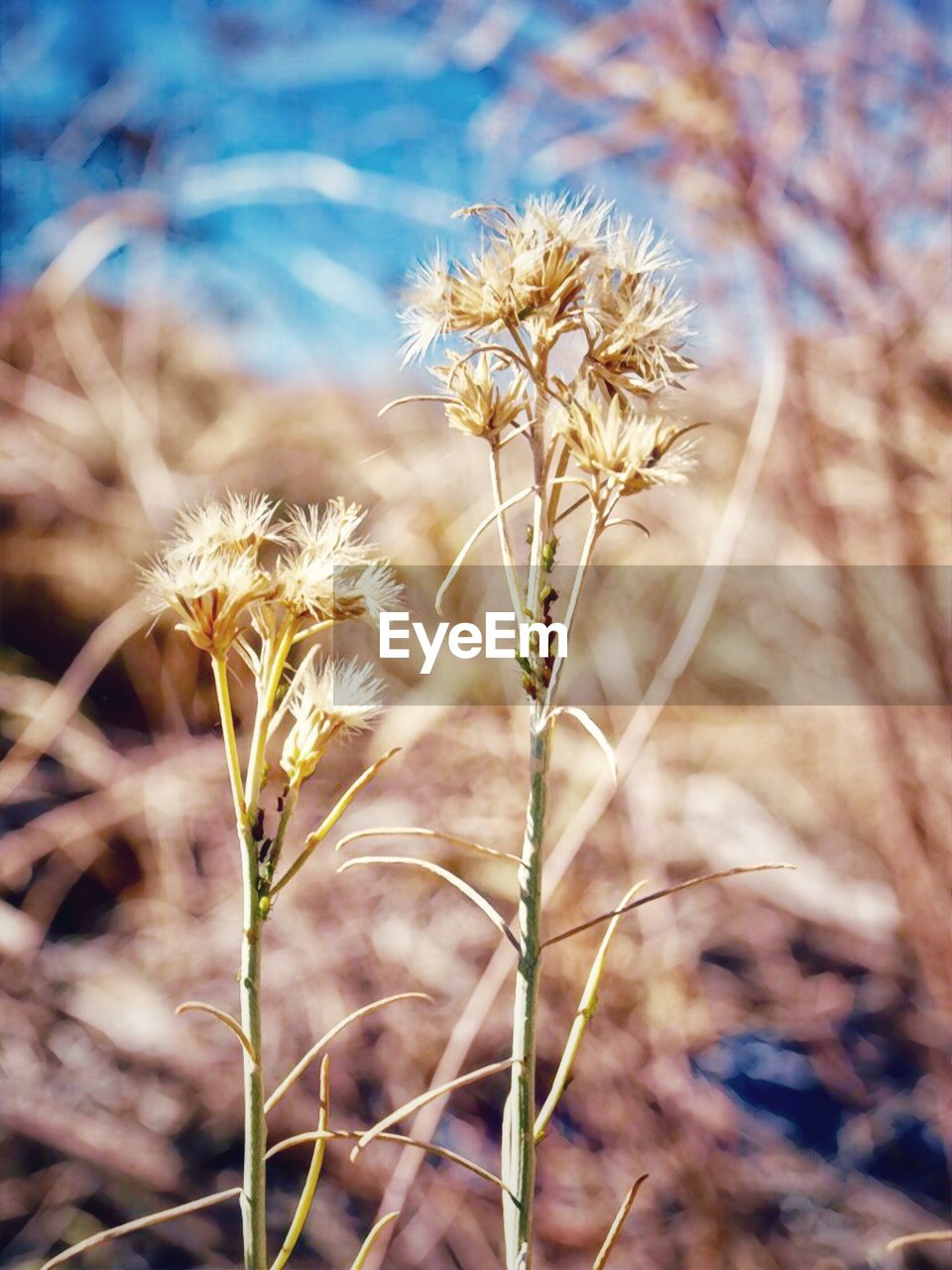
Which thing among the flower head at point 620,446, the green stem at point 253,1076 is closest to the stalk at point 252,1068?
the green stem at point 253,1076

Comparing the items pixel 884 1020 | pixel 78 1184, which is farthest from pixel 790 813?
pixel 78 1184

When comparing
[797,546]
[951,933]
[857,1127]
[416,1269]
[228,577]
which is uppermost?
[797,546]

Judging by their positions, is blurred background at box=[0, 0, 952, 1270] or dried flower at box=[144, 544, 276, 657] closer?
dried flower at box=[144, 544, 276, 657]

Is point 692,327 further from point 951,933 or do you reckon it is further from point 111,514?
point 111,514

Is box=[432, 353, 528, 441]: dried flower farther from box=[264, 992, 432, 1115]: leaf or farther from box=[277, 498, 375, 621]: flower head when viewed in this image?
box=[264, 992, 432, 1115]: leaf

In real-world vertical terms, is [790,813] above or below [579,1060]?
above

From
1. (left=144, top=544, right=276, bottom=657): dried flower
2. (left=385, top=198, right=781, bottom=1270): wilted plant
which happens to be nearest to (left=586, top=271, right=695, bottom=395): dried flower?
(left=385, top=198, right=781, bottom=1270): wilted plant

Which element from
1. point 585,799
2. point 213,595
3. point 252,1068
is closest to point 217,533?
point 213,595
